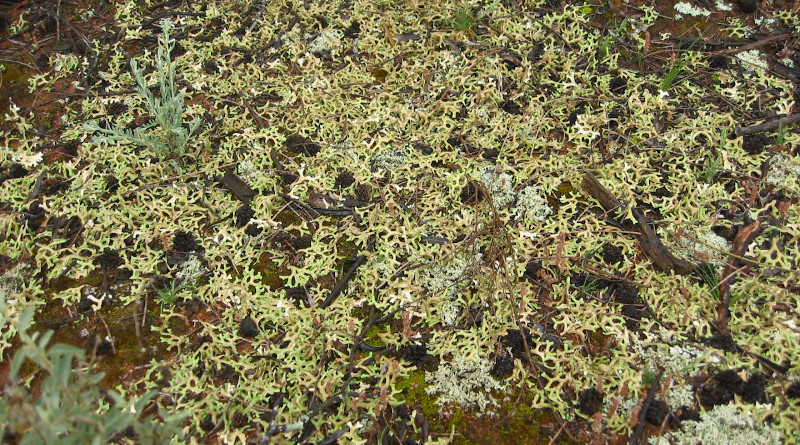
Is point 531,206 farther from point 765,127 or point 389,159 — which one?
point 765,127

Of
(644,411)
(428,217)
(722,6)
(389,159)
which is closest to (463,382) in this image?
(644,411)

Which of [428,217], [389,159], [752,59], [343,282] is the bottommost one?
[343,282]

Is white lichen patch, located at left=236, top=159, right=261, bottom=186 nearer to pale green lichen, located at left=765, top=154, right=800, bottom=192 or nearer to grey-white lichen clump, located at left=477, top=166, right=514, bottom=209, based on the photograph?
grey-white lichen clump, located at left=477, top=166, right=514, bottom=209

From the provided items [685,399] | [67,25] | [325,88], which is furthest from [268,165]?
[685,399]

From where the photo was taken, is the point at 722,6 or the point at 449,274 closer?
the point at 449,274

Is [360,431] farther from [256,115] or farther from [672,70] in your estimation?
[672,70]

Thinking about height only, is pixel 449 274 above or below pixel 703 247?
below

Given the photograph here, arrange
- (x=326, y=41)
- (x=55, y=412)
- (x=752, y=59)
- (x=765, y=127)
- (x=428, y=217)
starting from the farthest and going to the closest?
(x=326, y=41), (x=752, y=59), (x=765, y=127), (x=428, y=217), (x=55, y=412)
